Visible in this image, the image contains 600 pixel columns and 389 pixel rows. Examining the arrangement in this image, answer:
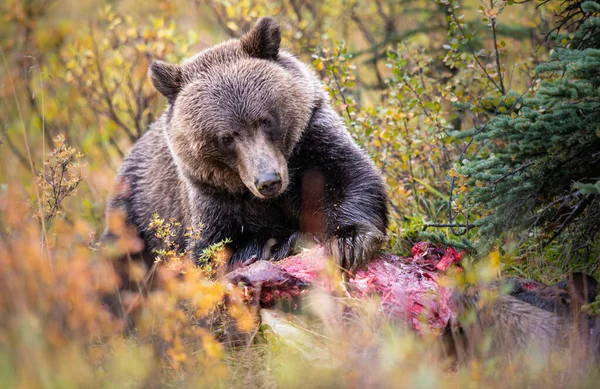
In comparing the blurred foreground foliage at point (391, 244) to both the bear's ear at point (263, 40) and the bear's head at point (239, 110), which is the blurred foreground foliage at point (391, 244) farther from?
the bear's ear at point (263, 40)

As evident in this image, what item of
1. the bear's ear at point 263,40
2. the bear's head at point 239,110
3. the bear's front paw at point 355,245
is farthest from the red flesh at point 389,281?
the bear's ear at point 263,40

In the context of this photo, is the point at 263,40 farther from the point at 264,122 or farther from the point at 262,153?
the point at 262,153

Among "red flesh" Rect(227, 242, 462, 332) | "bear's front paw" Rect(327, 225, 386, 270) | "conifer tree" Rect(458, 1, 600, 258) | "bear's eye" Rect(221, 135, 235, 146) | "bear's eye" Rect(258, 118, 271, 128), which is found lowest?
"red flesh" Rect(227, 242, 462, 332)

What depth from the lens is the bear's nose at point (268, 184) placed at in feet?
14.9

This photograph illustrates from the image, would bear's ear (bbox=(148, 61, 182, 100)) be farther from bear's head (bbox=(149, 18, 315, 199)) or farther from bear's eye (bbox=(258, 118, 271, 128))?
bear's eye (bbox=(258, 118, 271, 128))

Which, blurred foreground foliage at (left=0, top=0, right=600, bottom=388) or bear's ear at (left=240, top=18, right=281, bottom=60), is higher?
bear's ear at (left=240, top=18, right=281, bottom=60)

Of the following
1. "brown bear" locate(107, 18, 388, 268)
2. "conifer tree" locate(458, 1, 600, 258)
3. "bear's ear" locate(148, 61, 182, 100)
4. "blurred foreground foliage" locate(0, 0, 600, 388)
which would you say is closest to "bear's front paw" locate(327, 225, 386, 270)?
"brown bear" locate(107, 18, 388, 268)

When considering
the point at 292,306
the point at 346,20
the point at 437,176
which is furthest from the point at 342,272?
the point at 346,20

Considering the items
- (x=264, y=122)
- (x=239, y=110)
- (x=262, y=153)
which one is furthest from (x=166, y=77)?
(x=262, y=153)

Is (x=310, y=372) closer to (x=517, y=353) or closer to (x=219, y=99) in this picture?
(x=517, y=353)

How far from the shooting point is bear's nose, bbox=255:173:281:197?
454 cm

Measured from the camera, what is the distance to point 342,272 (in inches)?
173

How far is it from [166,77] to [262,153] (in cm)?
118

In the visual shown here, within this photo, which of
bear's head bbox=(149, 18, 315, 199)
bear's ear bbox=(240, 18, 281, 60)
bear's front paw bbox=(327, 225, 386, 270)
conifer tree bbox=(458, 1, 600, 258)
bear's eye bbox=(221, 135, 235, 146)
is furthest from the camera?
bear's ear bbox=(240, 18, 281, 60)
